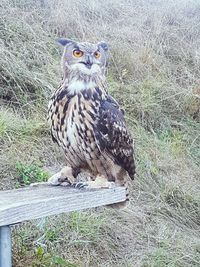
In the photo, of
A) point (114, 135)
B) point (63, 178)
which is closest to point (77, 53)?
point (114, 135)

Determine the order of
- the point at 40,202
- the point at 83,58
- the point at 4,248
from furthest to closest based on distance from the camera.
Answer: the point at 83,58, the point at 40,202, the point at 4,248

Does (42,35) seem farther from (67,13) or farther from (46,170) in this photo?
(46,170)

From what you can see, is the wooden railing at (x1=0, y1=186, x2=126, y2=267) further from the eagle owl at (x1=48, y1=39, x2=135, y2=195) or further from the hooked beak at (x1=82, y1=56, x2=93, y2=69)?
the hooked beak at (x1=82, y1=56, x2=93, y2=69)

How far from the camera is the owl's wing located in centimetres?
258

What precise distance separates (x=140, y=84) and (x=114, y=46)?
569mm

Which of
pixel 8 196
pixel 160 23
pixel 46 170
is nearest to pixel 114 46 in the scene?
pixel 160 23

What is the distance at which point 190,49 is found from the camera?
6.93 m

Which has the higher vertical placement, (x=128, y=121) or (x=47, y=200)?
(x=47, y=200)

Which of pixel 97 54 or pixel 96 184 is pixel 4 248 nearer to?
pixel 96 184

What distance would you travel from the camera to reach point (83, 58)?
2.47 m

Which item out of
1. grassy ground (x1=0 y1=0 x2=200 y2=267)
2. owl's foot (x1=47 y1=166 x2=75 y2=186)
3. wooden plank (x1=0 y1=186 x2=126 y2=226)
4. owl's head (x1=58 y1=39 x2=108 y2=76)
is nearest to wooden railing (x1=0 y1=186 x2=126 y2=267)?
wooden plank (x1=0 y1=186 x2=126 y2=226)

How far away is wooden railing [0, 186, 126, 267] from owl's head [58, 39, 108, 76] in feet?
1.53

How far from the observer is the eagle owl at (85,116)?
98.3 inches

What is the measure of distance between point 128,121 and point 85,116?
2.81m
